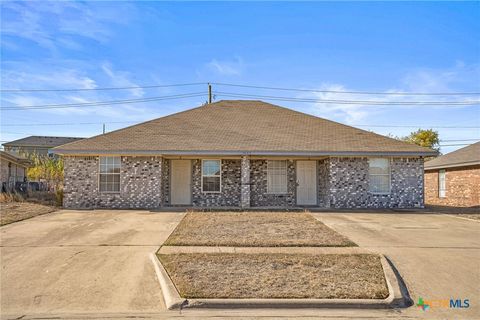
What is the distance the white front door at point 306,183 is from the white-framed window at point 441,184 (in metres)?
11.0

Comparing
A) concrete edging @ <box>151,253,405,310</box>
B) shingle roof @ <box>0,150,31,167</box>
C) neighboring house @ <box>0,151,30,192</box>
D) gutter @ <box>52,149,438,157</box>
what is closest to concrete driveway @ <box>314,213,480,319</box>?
concrete edging @ <box>151,253,405,310</box>

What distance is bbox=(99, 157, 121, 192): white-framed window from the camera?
1634cm

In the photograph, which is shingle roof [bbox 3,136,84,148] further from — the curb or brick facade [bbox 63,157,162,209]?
the curb

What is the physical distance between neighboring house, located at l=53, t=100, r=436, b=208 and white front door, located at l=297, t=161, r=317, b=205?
1.9 inches

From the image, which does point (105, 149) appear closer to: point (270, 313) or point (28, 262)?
point (28, 262)

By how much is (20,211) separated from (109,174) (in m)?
3.68

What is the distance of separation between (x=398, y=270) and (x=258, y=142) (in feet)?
35.1

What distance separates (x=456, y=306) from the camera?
547 cm

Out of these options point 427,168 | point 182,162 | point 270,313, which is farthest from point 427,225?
point 427,168

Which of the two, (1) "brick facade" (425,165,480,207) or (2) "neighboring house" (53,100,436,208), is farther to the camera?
(1) "brick facade" (425,165,480,207)

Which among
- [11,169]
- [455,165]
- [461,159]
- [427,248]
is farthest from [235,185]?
[11,169]

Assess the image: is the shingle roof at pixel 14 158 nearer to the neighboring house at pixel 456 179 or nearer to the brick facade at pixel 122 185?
the brick facade at pixel 122 185

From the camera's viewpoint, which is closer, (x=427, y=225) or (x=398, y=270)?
(x=398, y=270)

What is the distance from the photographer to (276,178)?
17531 mm
